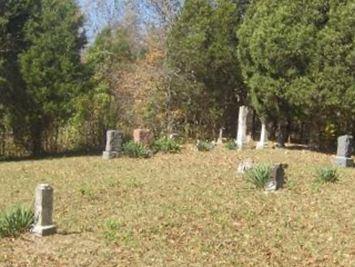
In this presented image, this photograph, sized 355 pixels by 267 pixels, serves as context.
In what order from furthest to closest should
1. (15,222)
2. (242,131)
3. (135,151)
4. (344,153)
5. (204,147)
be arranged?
1. (242,131)
2. (204,147)
3. (135,151)
4. (344,153)
5. (15,222)

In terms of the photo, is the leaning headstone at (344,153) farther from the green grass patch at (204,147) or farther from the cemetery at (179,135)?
the green grass patch at (204,147)

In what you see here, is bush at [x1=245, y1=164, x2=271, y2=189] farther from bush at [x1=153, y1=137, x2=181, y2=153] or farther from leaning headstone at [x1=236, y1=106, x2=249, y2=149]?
leaning headstone at [x1=236, y1=106, x2=249, y2=149]

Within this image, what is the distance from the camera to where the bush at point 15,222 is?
9312mm

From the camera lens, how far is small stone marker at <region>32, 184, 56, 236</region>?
30.9 ft

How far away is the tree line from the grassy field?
14.2ft

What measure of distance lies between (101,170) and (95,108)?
909 cm

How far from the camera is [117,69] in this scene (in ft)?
97.7

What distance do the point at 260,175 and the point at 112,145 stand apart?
8.19 m

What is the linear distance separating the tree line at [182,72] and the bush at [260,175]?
6.68 metres

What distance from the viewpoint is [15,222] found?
368 inches

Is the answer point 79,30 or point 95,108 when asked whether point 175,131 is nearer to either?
point 95,108

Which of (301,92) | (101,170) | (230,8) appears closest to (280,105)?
(301,92)

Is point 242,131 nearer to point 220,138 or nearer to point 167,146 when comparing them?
point 167,146

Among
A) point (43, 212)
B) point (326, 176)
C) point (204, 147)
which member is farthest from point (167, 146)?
point (43, 212)
